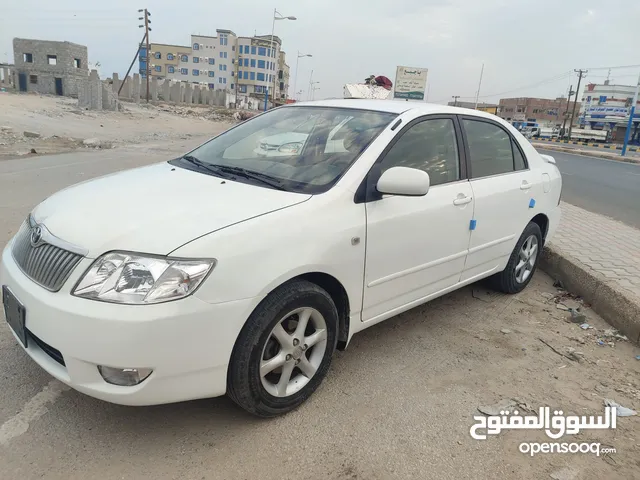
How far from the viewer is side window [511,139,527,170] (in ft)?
13.8

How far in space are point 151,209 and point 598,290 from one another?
3925 millimetres

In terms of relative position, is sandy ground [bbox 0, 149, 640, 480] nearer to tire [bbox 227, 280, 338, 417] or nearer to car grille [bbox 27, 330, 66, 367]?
tire [bbox 227, 280, 338, 417]

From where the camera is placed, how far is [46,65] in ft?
175

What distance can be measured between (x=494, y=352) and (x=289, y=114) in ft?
7.58

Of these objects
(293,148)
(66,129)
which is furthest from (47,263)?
(66,129)

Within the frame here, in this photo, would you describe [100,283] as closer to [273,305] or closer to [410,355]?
[273,305]

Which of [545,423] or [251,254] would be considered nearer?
[251,254]

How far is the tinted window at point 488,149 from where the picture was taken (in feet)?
12.2

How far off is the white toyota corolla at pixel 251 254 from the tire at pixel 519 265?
657 mm

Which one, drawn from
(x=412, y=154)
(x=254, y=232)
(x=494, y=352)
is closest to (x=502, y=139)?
(x=412, y=154)

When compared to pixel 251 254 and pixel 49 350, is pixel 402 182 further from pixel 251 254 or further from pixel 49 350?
pixel 49 350

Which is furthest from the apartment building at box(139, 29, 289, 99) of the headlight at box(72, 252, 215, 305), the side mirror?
the headlight at box(72, 252, 215, 305)

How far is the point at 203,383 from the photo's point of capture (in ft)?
7.23

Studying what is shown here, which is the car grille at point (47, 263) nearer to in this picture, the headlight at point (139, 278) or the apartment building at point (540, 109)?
the headlight at point (139, 278)
